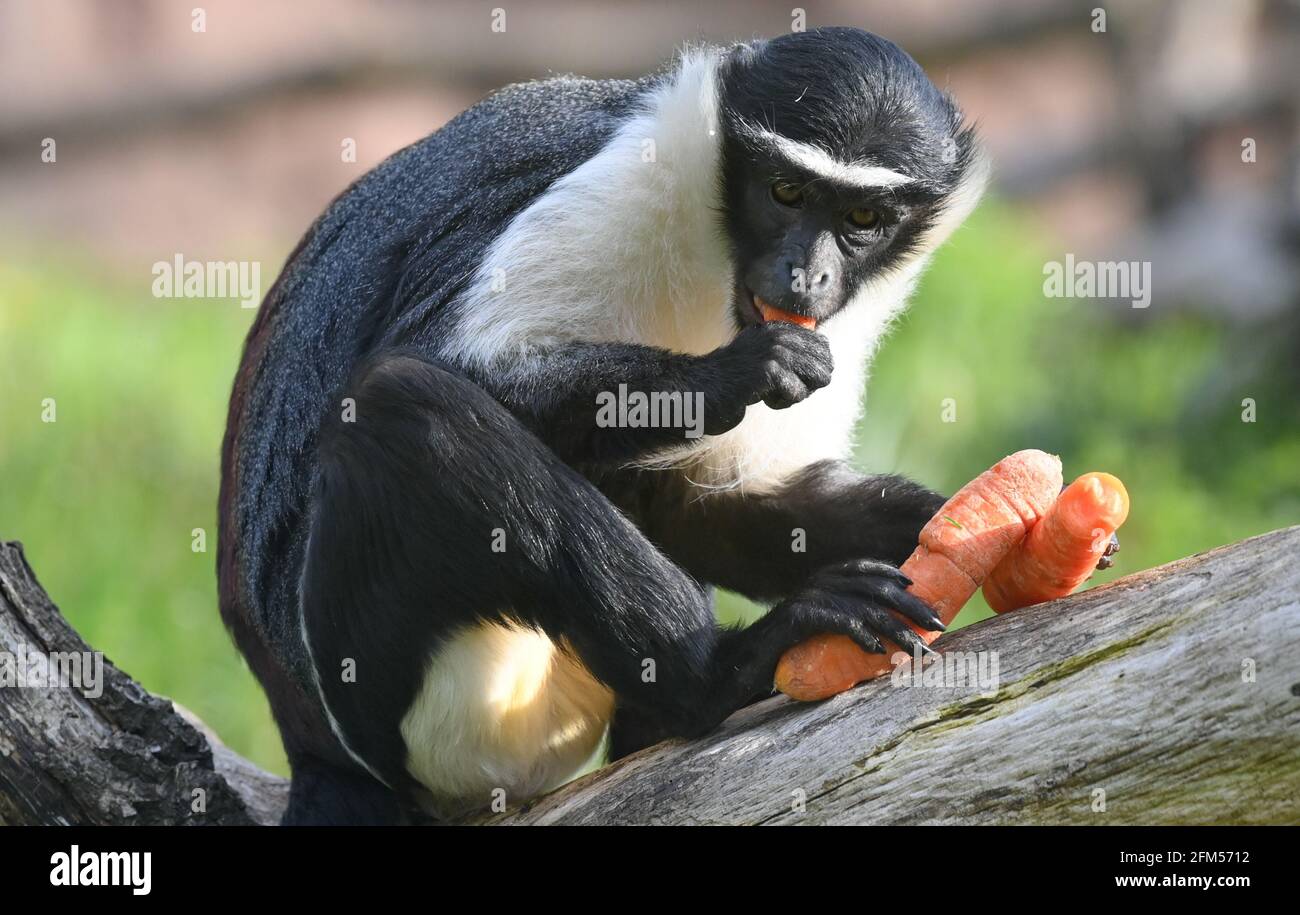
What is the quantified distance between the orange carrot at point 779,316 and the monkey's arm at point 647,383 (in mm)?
237

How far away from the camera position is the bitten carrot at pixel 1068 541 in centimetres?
596

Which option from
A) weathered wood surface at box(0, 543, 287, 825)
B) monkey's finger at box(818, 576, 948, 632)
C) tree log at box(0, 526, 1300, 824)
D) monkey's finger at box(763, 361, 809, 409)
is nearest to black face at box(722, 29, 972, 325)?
monkey's finger at box(763, 361, 809, 409)

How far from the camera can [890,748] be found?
18.5 ft

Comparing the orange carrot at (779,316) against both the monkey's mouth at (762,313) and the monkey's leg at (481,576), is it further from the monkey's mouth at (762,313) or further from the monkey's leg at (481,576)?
the monkey's leg at (481,576)

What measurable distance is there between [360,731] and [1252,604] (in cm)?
390

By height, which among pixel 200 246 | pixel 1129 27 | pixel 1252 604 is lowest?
pixel 1252 604

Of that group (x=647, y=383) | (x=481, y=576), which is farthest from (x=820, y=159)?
(x=481, y=576)

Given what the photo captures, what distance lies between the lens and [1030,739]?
5.41m

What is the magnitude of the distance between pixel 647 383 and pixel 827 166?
129cm

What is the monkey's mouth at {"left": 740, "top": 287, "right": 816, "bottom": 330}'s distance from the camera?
654 centimetres

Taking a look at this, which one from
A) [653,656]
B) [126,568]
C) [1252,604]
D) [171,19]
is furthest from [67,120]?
[1252,604]

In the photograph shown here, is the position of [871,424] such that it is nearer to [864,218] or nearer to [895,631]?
[864,218]

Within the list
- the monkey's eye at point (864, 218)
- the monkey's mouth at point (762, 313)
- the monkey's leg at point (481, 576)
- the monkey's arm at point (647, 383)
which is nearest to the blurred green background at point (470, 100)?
the monkey's eye at point (864, 218)

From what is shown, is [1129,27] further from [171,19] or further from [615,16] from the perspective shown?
[171,19]
